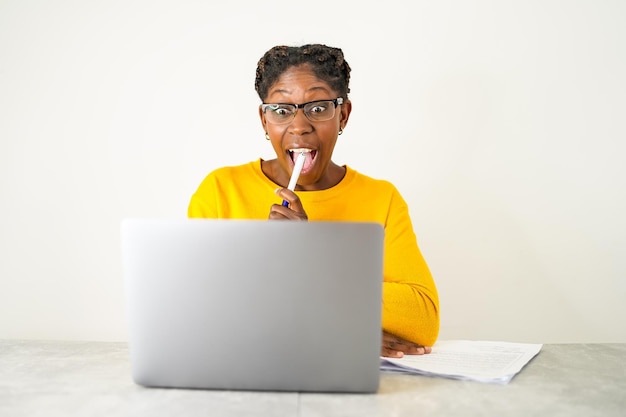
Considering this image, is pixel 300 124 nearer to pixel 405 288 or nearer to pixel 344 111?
pixel 344 111

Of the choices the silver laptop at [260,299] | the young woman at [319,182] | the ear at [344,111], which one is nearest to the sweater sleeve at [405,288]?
the young woman at [319,182]

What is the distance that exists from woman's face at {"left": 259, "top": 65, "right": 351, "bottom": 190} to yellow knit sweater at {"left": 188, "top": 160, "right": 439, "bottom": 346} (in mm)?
112

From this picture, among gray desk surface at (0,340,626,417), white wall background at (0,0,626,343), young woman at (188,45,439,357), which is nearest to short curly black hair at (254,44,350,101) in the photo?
young woman at (188,45,439,357)

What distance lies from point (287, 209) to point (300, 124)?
0.36 meters

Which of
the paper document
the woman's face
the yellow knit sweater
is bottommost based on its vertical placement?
the paper document

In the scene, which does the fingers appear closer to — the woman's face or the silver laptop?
the silver laptop

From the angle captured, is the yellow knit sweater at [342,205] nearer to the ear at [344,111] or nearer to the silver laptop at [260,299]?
the ear at [344,111]

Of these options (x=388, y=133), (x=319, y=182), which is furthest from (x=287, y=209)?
(x=388, y=133)

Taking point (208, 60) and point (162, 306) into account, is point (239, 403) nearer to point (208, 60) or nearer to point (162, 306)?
point (162, 306)

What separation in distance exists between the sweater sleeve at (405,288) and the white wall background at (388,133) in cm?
64

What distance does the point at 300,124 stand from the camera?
1.83 meters

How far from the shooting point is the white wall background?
2525 mm

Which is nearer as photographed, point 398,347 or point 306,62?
point 398,347

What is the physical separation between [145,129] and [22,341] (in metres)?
1.27
